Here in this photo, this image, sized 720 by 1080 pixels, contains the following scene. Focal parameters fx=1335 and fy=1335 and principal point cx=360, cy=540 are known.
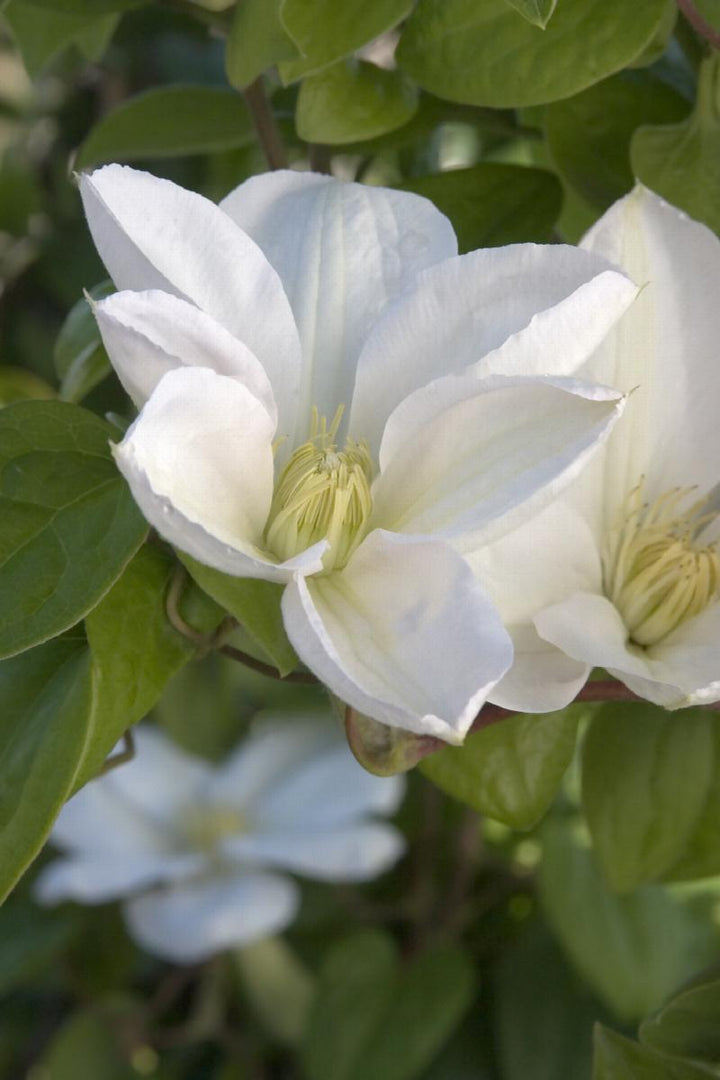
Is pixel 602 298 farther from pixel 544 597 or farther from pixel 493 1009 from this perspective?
pixel 493 1009

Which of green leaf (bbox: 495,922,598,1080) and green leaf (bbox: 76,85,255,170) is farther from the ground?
green leaf (bbox: 76,85,255,170)

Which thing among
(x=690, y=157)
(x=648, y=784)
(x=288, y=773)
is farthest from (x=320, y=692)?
(x=288, y=773)

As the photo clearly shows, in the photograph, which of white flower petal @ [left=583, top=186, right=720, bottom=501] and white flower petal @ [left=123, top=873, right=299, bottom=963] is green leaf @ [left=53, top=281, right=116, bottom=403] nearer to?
white flower petal @ [left=583, top=186, right=720, bottom=501]

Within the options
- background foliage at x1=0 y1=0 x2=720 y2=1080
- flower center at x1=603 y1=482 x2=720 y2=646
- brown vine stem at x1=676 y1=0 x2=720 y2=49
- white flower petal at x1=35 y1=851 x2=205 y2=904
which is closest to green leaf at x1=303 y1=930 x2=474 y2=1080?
background foliage at x1=0 y1=0 x2=720 y2=1080

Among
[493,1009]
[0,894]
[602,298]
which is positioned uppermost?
[602,298]

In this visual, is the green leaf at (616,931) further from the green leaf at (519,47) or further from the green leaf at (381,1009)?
the green leaf at (519,47)

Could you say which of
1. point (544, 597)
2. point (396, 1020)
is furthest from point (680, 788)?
point (396, 1020)
